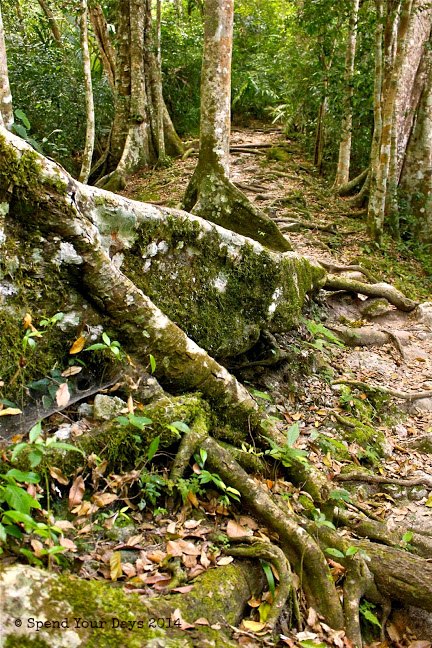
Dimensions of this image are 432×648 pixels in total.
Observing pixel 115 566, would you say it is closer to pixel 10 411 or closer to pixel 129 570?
pixel 129 570

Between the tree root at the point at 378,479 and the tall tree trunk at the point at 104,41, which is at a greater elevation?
the tall tree trunk at the point at 104,41

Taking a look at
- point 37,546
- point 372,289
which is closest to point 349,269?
point 372,289

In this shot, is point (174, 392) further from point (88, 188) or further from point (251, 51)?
point (251, 51)

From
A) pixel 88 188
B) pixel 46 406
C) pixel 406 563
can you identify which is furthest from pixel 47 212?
pixel 406 563

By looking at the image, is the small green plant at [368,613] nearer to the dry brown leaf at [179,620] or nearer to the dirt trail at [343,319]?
the dirt trail at [343,319]

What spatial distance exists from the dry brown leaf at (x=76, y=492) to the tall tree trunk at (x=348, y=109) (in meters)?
10.2

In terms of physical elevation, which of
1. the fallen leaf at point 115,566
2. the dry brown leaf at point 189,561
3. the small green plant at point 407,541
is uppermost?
the fallen leaf at point 115,566

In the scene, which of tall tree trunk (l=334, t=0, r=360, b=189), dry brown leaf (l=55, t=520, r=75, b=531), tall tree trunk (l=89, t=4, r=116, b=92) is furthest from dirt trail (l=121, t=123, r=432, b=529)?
tall tree trunk (l=89, t=4, r=116, b=92)

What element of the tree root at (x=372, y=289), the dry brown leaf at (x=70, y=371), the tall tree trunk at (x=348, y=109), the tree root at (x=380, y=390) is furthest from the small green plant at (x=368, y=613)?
the tall tree trunk at (x=348, y=109)

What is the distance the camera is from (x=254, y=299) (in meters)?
4.98

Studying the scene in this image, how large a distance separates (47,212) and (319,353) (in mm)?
3739

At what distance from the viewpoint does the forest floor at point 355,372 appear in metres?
4.29

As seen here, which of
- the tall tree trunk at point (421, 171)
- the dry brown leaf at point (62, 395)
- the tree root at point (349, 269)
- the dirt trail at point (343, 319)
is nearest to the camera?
the dry brown leaf at point (62, 395)

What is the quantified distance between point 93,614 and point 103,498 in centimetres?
82
